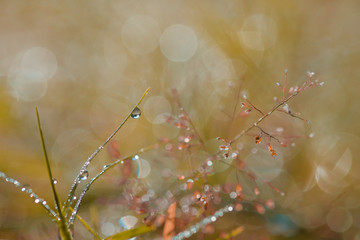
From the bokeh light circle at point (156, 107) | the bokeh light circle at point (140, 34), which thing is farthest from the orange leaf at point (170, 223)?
the bokeh light circle at point (140, 34)

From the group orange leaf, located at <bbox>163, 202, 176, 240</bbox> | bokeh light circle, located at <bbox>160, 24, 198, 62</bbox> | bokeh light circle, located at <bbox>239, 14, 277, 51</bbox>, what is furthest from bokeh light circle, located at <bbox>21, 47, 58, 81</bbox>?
orange leaf, located at <bbox>163, 202, 176, 240</bbox>

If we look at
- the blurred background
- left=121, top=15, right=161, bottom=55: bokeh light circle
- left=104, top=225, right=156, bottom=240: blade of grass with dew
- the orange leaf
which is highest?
left=121, top=15, right=161, bottom=55: bokeh light circle

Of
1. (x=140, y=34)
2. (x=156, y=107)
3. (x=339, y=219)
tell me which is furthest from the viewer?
(x=140, y=34)

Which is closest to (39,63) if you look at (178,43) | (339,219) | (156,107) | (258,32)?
(178,43)

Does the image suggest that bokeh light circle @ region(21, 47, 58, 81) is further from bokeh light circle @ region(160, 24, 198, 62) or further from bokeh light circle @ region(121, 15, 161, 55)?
bokeh light circle @ region(160, 24, 198, 62)

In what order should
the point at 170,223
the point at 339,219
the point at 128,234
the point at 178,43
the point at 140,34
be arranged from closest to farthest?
the point at 128,234 → the point at 170,223 → the point at 339,219 → the point at 178,43 → the point at 140,34

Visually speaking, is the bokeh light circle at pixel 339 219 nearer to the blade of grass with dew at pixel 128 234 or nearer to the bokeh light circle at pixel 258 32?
the blade of grass with dew at pixel 128 234

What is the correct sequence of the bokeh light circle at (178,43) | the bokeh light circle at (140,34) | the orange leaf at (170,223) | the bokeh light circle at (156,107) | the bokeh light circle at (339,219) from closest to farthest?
the orange leaf at (170,223)
the bokeh light circle at (339,219)
the bokeh light circle at (156,107)
the bokeh light circle at (178,43)
the bokeh light circle at (140,34)

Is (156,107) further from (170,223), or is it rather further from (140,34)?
(170,223)

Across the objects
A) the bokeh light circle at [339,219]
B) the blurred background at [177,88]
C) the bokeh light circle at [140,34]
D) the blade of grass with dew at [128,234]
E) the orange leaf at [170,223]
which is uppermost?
the bokeh light circle at [140,34]
